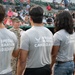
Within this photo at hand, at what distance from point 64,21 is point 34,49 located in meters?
0.73

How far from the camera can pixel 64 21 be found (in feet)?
12.9

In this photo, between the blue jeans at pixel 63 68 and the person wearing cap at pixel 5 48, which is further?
the blue jeans at pixel 63 68

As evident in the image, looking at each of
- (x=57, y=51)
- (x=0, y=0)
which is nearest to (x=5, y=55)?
(x=57, y=51)

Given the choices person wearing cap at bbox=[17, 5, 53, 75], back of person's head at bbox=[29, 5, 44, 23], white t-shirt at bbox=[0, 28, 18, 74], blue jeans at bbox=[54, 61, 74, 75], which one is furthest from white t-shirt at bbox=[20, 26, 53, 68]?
blue jeans at bbox=[54, 61, 74, 75]

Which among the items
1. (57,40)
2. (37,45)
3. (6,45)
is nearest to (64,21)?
(57,40)

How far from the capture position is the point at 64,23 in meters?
3.94

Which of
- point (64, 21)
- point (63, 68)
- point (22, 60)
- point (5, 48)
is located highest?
point (64, 21)

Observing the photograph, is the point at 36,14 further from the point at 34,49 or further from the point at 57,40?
the point at 57,40

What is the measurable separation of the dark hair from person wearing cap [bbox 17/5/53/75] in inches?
16.2

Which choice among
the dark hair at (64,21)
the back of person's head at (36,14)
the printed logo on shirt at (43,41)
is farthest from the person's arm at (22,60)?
the dark hair at (64,21)

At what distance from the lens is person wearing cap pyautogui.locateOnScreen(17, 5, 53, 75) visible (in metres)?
3.46

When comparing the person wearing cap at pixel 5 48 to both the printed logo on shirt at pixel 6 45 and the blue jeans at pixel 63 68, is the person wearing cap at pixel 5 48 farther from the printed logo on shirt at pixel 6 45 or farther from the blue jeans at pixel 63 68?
the blue jeans at pixel 63 68

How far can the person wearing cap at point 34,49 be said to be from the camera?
136 inches

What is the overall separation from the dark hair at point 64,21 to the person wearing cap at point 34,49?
16.2 inches
